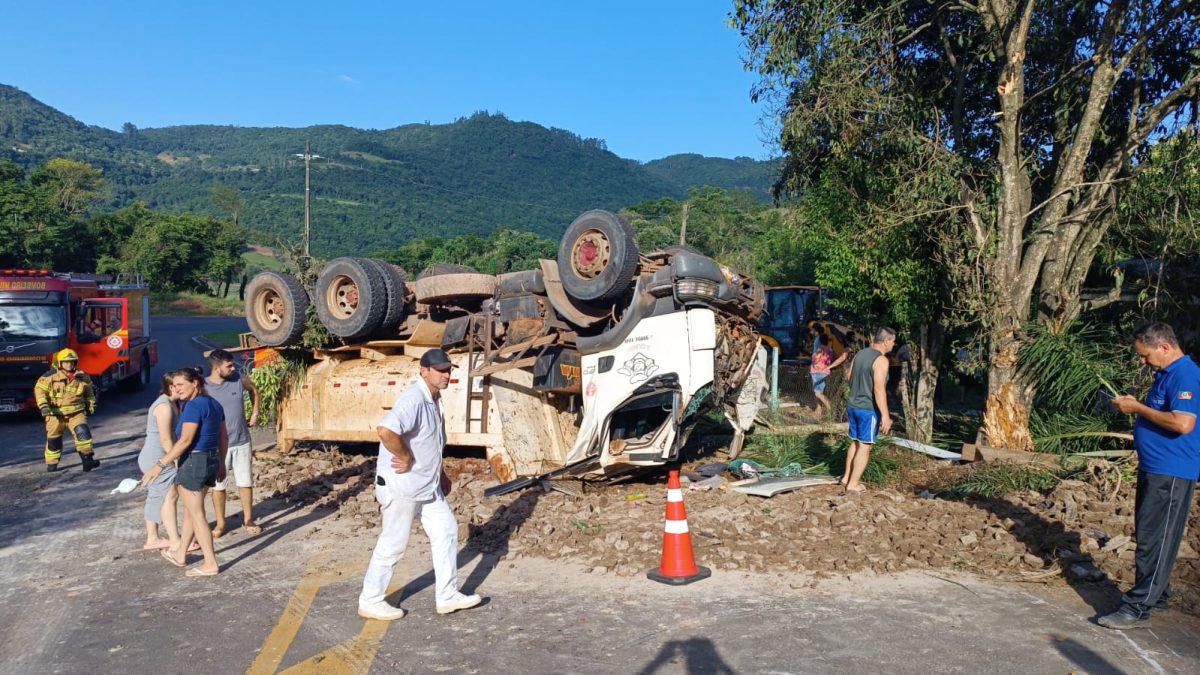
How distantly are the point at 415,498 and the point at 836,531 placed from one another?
335 centimetres

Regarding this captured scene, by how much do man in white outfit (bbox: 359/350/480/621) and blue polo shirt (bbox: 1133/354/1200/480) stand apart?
4.13 metres

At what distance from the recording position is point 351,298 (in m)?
10.7

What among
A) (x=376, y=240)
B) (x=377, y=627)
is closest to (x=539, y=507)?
(x=377, y=627)

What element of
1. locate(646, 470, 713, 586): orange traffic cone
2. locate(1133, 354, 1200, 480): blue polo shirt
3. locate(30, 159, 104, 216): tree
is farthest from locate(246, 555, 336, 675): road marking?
locate(30, 159, 104, 216): tree

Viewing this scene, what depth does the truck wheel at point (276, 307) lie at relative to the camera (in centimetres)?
1095

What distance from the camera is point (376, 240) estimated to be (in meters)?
102

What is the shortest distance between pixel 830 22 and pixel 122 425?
12.7m

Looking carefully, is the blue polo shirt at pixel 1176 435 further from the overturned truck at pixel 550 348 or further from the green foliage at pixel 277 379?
the green foliage at pixel 277 379

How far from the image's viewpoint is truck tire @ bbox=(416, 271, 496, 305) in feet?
33.3

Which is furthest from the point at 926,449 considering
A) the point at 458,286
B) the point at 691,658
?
the point at 691,658

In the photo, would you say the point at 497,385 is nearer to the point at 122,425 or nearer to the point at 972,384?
the point at 122,425

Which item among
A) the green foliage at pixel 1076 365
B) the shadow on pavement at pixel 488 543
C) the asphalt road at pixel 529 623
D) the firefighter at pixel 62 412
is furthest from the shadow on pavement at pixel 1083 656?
the firefighter at pixel 62 412

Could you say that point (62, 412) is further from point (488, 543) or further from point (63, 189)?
point (63, 189)

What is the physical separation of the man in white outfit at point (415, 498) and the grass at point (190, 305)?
51685mm
